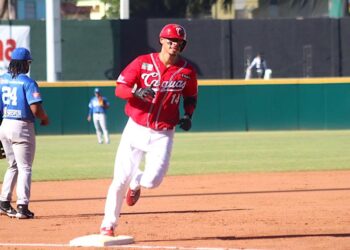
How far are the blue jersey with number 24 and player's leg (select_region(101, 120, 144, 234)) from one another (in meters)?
2.32

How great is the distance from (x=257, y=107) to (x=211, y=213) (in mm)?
20543

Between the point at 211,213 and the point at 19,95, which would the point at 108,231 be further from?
the point at 211,213

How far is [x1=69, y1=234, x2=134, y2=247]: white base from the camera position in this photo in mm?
8998

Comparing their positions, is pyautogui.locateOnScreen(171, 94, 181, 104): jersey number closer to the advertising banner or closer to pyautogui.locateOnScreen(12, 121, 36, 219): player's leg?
pyautogui.locateOnScreen(12, 121, 36, 219): player's leg

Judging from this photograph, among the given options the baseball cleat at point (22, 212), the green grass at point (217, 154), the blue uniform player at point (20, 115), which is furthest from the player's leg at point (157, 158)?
the green grass at point (217, 154)

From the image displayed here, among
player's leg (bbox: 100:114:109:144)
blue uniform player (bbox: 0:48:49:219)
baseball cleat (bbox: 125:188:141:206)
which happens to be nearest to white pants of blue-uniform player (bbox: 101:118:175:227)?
baseball cleat (bbox: 125:188:141:206)

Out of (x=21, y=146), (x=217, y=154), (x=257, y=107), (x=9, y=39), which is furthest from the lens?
(x=9, y=39)

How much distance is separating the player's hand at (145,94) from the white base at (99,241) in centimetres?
125

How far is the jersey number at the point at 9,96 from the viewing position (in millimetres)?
11156

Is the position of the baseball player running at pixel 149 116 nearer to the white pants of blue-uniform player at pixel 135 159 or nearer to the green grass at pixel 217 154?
the white pants of blue-uniform player at pixel 135 159

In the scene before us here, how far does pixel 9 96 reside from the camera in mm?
11188

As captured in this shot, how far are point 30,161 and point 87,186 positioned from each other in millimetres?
4429

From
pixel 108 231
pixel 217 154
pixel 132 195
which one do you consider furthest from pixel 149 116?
pixel 217 154

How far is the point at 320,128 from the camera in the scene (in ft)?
106
